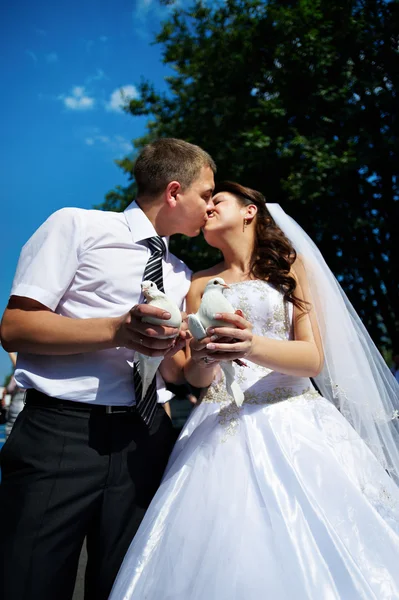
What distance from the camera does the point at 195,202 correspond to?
105 inches

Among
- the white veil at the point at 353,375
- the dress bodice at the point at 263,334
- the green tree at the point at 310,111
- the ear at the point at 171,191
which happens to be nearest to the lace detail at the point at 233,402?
the dress bodice at the point at 263,334

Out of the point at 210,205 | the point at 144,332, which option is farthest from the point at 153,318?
the point at 210,205

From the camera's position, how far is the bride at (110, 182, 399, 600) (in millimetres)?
1792

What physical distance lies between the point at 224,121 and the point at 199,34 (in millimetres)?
2427

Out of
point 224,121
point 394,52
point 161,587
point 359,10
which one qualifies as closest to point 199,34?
point 224,121

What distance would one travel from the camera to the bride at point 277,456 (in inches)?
70.6

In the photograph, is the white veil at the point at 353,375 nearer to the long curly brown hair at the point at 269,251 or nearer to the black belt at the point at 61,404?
the long curly brown hair at the point at 269,251

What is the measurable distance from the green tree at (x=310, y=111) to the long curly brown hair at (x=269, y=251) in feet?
18.8

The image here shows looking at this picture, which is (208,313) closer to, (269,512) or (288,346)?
(288,346)

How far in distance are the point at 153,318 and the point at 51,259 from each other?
0.68 m

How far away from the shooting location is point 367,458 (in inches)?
91.0

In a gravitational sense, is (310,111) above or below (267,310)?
above

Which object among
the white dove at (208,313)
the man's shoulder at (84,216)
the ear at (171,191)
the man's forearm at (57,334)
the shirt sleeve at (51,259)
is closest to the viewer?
the white dove at (208,313)

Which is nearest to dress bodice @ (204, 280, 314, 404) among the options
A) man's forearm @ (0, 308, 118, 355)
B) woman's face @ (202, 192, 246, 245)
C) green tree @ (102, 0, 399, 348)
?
woman's face @ (202, 192, 246, 245)
